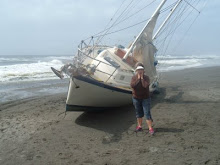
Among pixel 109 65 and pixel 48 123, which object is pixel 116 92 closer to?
pixel 109 65

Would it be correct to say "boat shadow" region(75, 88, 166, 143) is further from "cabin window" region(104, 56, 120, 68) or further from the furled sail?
the furled sail

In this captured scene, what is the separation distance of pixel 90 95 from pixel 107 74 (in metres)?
1.67

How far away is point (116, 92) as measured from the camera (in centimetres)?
870

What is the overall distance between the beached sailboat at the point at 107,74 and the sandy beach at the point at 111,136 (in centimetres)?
63

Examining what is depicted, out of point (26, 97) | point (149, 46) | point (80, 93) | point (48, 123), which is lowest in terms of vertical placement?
point (26, 97)

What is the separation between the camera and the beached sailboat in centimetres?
805

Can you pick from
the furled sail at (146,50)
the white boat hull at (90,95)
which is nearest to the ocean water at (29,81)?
the furled sail at (146,50)

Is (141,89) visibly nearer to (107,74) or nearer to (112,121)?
(112,121)

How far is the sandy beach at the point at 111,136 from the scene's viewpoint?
5.45 metres

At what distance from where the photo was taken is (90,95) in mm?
8227

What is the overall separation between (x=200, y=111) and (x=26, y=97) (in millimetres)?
8835

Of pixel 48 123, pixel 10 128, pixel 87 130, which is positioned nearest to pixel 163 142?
pixel 87 130

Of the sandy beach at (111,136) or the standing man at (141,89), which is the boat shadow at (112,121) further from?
the standing man at (141,89)

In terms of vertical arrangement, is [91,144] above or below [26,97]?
above
